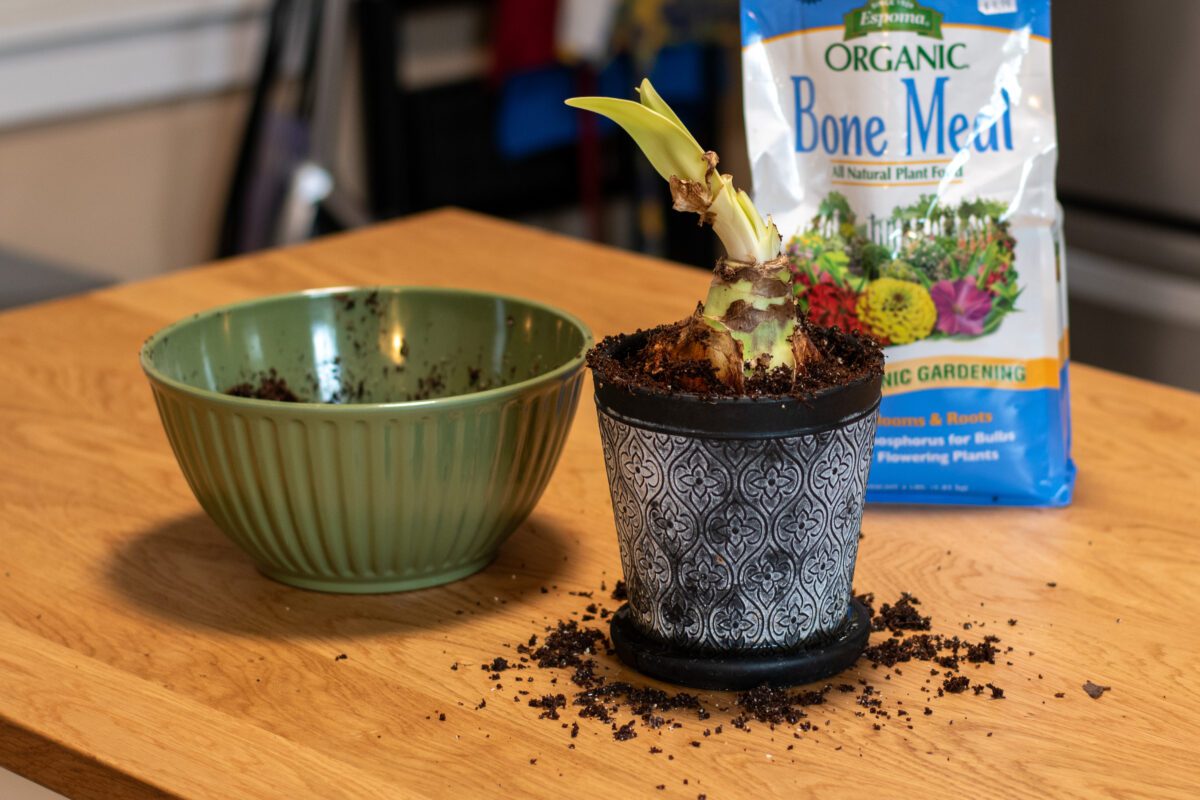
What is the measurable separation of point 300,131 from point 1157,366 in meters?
1.52

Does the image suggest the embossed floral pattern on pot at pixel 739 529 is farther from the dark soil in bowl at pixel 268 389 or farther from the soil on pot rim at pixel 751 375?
the dark soil in bowl at pixel 268 389

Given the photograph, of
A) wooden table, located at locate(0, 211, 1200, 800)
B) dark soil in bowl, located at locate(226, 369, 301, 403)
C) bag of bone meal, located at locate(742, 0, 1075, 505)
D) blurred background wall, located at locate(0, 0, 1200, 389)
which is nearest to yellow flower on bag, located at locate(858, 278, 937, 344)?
bag of bone meal, located at locate(742, 0, 1075, 505)

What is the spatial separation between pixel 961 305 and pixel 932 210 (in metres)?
0.06

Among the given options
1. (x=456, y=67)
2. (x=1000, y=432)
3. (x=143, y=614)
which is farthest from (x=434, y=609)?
(x=456, y=67)

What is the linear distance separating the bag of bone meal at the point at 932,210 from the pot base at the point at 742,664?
0.24m

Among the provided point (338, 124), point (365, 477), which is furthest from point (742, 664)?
point (338, 124)

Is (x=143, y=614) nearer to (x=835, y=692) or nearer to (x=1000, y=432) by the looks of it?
(x=835, y=692)

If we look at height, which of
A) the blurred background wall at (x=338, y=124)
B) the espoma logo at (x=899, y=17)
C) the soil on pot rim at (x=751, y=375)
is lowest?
the blurred background wall at (x=338, y=124)

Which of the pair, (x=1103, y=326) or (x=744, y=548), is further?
(x=1103, y=326)

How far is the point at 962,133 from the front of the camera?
822 mm

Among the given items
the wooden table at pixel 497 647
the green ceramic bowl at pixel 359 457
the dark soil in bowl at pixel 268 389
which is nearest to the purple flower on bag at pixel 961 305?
the wooden table at pixel 497 647

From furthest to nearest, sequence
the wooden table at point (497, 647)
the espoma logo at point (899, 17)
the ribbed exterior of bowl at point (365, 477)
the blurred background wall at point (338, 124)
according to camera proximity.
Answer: the blurred background wall at point (338, 124) < the espoma logo at point (899, 17) < the ribbed exterior of bowl at point (365, 477) < the wooden table at point (497, 647)

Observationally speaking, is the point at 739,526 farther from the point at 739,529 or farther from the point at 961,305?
the point at 961,305

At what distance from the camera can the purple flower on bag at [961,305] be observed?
84cm
